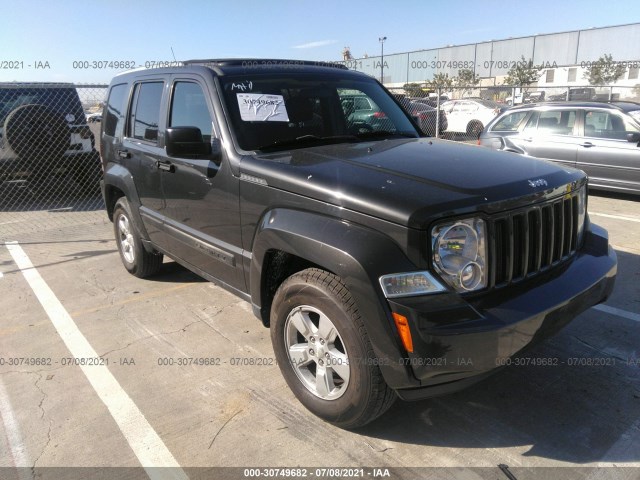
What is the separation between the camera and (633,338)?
12.1ft

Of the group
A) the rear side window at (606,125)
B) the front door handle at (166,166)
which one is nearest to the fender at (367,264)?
the front door handle at (166,166)

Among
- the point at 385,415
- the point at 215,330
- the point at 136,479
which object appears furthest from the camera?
the point at 215,330

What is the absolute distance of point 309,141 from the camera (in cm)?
344

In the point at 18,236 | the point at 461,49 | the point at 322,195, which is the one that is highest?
the point at 461,49

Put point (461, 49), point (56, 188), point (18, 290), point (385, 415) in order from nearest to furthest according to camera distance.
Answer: point (385, 415) → point (18, 290) → point (56, 188) → point (461, 49)

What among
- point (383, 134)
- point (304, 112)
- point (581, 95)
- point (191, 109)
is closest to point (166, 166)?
point (191, 109)

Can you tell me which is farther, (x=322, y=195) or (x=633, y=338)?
(x=633, y=338)

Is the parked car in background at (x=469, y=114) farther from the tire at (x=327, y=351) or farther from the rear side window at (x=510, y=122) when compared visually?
the tire at (x=327, y=351)

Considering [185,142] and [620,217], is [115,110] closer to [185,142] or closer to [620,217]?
[185,142]

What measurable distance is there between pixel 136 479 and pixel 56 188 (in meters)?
8.82

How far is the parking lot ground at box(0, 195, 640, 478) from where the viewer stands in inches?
103

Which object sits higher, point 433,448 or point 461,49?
point 461,49

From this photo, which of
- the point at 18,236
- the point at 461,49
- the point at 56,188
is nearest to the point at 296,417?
the point at 18,236

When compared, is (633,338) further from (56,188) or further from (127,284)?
(56,188)
